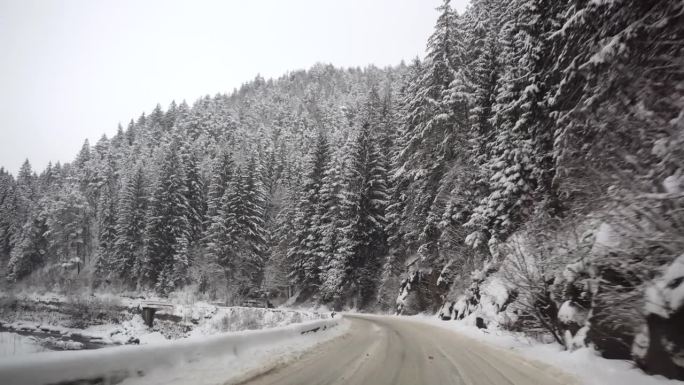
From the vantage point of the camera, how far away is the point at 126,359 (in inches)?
177

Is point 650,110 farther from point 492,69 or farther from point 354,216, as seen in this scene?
point 354,216

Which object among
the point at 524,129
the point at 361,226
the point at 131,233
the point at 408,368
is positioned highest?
the point at 524,129

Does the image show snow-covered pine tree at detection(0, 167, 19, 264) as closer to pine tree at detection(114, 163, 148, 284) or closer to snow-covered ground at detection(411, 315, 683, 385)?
pine tree at detection(114, 163, 148, 284)

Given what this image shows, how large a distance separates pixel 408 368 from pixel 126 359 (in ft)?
14.9

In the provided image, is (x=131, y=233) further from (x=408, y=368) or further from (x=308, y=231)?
(x=408, y=368)

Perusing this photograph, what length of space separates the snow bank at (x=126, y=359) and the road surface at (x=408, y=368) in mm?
932

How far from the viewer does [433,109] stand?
25969mm

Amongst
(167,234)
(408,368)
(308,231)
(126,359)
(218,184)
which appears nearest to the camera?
(126,359)

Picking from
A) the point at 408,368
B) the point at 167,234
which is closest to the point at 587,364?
the point at 408,368

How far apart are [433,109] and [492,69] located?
442 centimetres

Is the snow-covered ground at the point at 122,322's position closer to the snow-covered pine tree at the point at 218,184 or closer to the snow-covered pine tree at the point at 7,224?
the snow-covered pine tree at the point at 218,184

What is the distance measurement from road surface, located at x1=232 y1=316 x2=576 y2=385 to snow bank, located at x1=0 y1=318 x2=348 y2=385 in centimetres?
93

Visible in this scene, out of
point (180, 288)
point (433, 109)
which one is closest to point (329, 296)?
point (180, 288)

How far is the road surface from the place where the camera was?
591 centimetres
